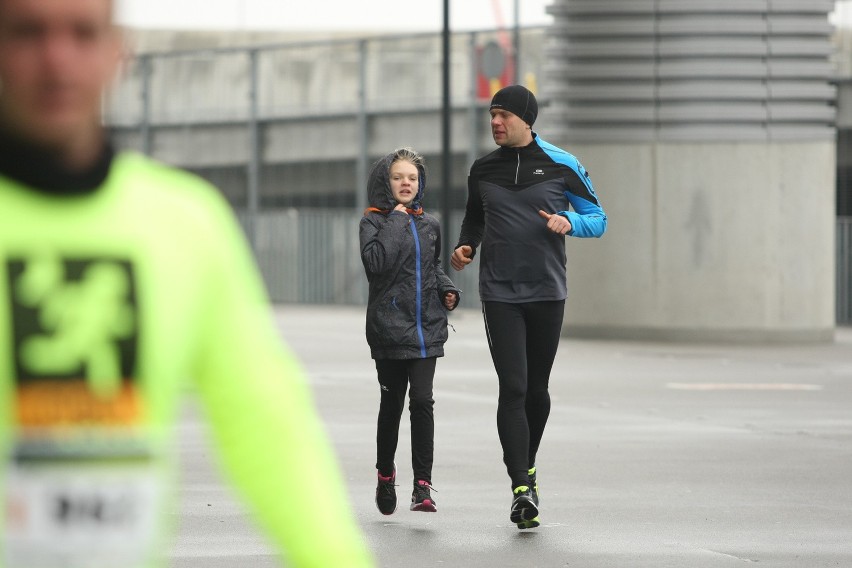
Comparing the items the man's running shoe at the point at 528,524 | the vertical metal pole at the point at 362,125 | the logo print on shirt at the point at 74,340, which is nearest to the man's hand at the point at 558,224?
the man's running shoe at the point at 528,524

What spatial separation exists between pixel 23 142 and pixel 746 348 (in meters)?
19.3

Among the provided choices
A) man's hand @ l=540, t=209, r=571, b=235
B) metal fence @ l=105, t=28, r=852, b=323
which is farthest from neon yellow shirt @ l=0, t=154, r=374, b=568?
metal fence @ l=105, t=28, r=852, b=323

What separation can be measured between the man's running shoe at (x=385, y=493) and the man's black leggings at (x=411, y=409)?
0.03 meters

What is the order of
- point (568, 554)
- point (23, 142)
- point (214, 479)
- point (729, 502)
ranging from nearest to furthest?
point (23, 142)
point (568, 554)
point (729, 502)
point (214, 479)

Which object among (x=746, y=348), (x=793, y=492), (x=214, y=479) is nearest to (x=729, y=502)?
(x=793, y=492)

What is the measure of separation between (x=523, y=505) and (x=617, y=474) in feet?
7.49

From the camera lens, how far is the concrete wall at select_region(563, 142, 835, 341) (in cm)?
2177

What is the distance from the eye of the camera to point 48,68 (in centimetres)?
213

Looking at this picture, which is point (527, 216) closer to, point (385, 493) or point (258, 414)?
point (385, 493)

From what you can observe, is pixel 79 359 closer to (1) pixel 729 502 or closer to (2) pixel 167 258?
(2) pixel 167 258

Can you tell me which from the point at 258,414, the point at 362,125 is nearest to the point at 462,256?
the point at 258,414

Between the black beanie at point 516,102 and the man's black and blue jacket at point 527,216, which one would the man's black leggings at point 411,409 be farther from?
the black beanie at point 516,102

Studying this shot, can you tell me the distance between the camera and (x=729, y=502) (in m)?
9.56

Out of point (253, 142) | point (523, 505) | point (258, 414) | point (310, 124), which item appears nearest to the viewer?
point (258, 414)
